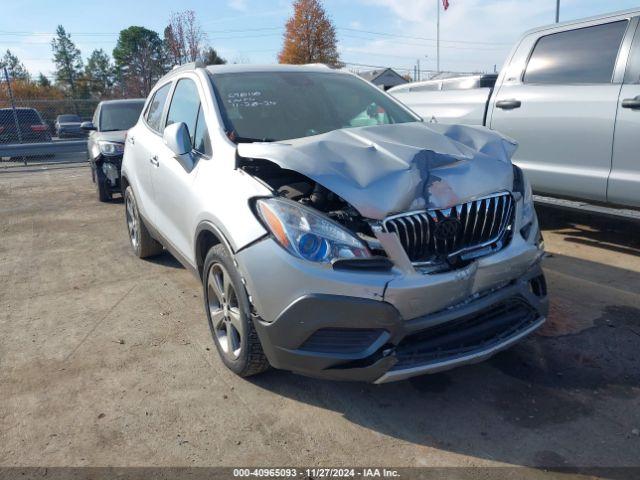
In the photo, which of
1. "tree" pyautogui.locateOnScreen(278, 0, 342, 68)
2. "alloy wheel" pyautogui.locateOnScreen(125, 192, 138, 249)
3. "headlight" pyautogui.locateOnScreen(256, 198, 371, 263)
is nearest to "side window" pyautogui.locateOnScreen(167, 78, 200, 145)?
"alloy wheel" pyautogui.locateOnScreen(125, 192, 138, 249)

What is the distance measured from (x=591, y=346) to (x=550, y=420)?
955mm

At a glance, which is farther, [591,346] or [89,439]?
[591,346]

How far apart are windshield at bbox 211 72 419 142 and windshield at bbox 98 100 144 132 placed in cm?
640

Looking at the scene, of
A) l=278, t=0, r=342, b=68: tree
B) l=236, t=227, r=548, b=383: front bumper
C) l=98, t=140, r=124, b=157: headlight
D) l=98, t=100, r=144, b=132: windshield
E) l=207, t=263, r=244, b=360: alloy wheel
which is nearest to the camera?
l=236, t=227, r=548, b=383: front bumper

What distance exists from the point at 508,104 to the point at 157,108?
3578 millimetres

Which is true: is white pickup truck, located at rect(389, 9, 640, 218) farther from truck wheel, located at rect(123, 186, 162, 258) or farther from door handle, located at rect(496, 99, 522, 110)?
truck wheel, located at rect(123, 186, 162, 258)

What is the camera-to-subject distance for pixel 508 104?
5.74 m

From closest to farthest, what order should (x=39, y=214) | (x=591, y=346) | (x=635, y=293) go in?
(x=591, y=346), (x=635, y=293), (x=39, y=214)

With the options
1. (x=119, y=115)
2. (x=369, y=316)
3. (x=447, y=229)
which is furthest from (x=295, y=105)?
(x=119, y=115)

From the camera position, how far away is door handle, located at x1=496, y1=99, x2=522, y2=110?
5.66 meters

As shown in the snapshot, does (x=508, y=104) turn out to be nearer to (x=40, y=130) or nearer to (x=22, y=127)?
(x=40, y=130)

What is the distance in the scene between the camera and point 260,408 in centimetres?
297

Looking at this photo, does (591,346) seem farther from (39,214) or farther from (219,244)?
(39,214)

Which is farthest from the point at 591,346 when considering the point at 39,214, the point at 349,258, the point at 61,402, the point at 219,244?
the point at 39,214
